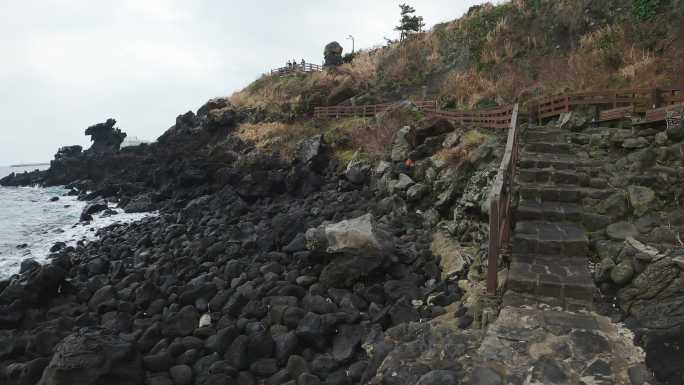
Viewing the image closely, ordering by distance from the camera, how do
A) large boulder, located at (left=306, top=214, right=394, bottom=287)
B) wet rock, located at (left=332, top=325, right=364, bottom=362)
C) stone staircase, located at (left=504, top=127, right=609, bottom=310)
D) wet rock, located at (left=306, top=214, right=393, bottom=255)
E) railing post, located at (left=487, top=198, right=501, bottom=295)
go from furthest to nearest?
wet rock, located at (left=306, top=214, right=393, bottom=255), large boulder, located at (left=306, top=214, right=394, bottom=287), wet rock, located at (left=332, top=325, right=364, bottom=362), stone staircase, located at (left=504, top=127, right=609, bottom=310), railing post, located at (left=487, top=198, right=501, bottom=295)

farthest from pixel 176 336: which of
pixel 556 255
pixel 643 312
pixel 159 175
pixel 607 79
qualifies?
pixel 159 175

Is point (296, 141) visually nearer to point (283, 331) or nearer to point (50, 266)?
point (50, 266)

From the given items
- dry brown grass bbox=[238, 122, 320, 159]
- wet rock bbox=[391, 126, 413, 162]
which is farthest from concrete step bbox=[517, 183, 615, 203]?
dry brown grass bbox=[238, 122, 320, 159]

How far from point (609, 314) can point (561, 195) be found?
265cm

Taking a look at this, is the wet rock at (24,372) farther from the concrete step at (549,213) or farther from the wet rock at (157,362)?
the concrete step at (549,213)

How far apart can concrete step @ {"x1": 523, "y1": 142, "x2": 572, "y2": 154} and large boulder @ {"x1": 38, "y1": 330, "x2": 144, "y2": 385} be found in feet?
27.1

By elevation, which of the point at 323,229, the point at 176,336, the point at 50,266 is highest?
the point at 323,229

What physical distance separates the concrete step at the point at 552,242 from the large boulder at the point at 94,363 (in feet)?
17.9

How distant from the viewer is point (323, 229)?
295 inches

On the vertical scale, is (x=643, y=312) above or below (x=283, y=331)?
above

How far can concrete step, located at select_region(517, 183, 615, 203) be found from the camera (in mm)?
6047

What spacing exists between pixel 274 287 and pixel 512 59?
61.8 feet

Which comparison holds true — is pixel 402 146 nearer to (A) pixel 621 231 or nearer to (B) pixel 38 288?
(A) pixel 621 231

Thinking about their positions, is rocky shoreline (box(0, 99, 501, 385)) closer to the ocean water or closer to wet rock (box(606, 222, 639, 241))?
the ocean water
